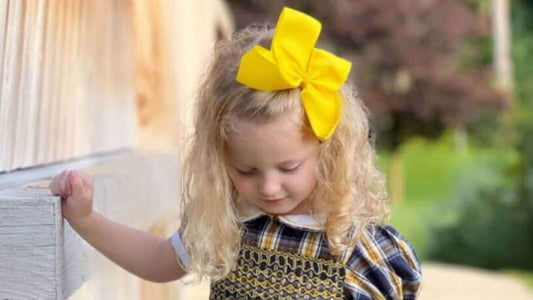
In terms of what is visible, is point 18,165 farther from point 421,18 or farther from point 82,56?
point 421,18

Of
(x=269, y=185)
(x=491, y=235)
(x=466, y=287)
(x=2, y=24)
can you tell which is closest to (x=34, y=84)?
(x=2, y=24)

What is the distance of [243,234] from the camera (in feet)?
6.81

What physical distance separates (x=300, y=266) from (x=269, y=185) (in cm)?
22

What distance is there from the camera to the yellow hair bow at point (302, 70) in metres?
1.90

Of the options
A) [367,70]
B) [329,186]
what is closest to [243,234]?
[329,186]

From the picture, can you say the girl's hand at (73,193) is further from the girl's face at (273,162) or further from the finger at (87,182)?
the girl's face at (273,162)

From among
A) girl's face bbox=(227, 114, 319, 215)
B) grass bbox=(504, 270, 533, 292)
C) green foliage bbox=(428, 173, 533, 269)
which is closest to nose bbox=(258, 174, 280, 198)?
girl's face bbox=(227, 114, 319, 215)

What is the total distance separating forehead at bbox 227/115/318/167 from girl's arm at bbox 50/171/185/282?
0.96 ft

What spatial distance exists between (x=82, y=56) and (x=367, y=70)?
1292 centimetres

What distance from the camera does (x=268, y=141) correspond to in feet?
6.19

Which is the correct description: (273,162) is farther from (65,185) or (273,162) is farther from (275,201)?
(65,185)

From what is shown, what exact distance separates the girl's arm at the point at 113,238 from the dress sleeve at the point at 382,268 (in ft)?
1.25

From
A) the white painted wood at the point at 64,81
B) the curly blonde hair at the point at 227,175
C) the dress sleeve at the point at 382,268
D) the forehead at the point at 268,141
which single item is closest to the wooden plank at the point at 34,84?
the white painted wood at the point at 64,81

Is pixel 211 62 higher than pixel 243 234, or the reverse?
pixel 211 62
